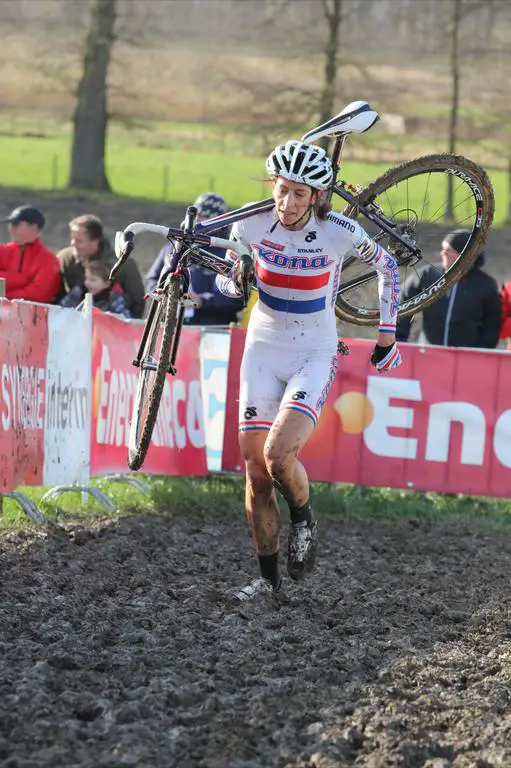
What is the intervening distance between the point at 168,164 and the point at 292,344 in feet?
137

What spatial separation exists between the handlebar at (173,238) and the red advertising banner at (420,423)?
4782 mm

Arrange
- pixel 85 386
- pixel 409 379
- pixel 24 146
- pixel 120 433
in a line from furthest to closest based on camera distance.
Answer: pixel 24 146, pixel 409 379, pixel 120 433, pixel 85 386

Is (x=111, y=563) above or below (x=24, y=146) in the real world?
below

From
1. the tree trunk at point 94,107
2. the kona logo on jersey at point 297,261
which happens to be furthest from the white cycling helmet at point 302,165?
the tree trunk at point 94,107

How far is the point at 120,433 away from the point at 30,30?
41.4m

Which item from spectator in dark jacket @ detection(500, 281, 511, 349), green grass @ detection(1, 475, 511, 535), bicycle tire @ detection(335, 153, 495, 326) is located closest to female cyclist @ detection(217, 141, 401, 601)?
bicycle tire @ detection(335, 153, 495, 326)

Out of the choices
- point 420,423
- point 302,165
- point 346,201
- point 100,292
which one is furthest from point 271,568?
point 100,292

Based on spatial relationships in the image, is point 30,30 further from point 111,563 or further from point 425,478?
point 111,563

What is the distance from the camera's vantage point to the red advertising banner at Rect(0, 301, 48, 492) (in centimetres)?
912

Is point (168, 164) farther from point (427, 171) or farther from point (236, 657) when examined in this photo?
point (236, 657)

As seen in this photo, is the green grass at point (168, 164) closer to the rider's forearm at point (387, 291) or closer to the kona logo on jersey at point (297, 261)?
the rider's forearm at point (387, 291)

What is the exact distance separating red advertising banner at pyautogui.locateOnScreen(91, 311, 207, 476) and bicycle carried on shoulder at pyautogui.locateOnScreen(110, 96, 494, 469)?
10.0 feet

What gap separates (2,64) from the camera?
4353 cm

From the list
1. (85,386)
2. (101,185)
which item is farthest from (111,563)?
(101,185)
